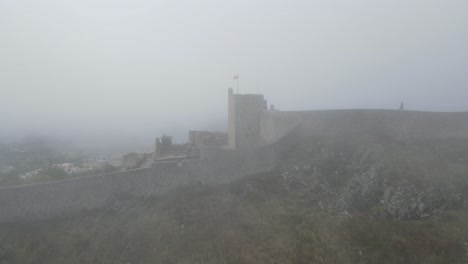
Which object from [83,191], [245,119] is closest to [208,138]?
[245,119]

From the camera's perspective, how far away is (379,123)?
21078mm

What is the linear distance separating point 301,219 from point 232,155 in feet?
19.1

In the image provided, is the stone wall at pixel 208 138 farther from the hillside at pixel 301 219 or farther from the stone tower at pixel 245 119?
the hillside at pixel 301 219

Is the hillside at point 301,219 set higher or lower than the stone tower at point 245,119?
lower

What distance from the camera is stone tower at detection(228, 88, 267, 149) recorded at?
23.0m

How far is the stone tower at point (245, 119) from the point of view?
2300 centimetres

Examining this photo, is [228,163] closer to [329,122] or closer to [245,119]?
[245,119]

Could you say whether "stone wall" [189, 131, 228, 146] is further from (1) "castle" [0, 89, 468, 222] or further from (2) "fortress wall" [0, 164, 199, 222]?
(2) "fortress wall" [0, 164, 199, 222]

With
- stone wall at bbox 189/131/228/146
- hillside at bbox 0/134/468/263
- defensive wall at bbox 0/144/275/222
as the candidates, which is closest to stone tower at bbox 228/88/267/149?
stone wall at bbox 189/131/228/146

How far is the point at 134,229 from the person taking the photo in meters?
15.8

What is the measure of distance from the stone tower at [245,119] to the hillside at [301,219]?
12.9 ft

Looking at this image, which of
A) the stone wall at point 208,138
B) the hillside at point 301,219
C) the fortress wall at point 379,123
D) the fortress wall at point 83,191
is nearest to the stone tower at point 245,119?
the fortress wall at point 379,123

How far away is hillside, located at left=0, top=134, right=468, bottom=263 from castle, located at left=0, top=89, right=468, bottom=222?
60cm

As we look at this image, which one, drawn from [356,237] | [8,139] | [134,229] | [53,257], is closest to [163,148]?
[134,229]
